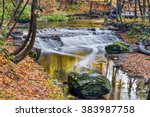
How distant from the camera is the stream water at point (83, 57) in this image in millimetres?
16984

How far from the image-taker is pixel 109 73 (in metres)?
19.6

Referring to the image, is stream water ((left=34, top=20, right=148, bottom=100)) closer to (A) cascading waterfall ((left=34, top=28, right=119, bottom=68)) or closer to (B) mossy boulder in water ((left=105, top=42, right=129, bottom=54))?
(A) cascading waterfall ((left=34, top=28, right=119, bottom=68))

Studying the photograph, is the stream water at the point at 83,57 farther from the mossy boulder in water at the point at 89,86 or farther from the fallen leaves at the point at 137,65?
the fallen leaves at the point at 137,65

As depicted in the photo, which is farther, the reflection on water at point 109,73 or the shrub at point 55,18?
the shrub at point 55,18

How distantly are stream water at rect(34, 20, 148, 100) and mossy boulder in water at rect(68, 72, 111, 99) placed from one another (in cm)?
51

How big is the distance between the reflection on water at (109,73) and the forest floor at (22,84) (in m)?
2.40

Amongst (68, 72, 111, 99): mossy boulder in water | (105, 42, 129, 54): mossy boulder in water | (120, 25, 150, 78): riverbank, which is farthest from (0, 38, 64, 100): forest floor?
(105, 42, 129, 54): mossy boulder in water

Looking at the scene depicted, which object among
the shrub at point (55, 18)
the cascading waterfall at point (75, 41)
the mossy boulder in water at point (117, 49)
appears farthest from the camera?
the shrub at point (55, 18)

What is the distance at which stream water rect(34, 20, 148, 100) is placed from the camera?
17.0 metres

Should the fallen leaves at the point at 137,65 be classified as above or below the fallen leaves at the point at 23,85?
below

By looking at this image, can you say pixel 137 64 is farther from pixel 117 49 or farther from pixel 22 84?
pixel 22 84

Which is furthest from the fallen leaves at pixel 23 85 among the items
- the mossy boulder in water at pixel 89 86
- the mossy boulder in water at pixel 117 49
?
the mossy boulder in water at pixel 117 49

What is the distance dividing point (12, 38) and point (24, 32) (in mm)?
3457

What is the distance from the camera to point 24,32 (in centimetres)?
3091
